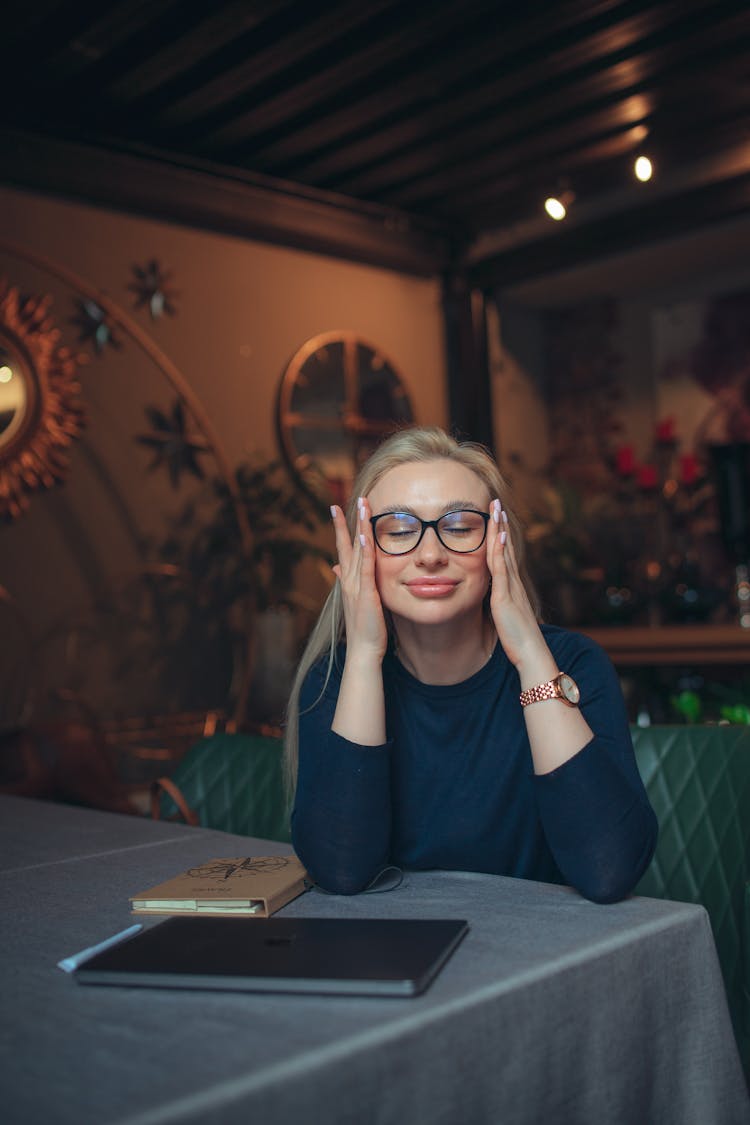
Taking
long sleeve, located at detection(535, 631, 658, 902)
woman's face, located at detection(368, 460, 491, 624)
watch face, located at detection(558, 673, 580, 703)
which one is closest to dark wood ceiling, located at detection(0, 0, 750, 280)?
woman's face, located at detection(368, 460, 491, 624)

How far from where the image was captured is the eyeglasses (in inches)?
64.3

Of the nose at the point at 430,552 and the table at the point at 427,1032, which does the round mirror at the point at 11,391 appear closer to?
the nose at the point at 430,552

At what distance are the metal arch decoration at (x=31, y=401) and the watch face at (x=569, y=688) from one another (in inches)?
119

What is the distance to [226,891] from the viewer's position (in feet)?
4.38

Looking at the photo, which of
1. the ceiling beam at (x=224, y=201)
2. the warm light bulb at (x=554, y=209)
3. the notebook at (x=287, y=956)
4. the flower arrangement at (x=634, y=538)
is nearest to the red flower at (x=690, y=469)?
the flower arrangement at (x=634, y=538)

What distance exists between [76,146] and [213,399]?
45.1 inches

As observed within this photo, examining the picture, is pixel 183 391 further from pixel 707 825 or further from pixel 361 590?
pixel 707 825

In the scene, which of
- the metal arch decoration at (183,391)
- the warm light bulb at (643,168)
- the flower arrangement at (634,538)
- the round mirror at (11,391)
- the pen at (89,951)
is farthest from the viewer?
the flower arrangement at (634,538)

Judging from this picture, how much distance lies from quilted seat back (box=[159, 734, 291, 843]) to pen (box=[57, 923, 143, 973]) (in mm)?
946

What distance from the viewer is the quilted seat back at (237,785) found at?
7.27 feet

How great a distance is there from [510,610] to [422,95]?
314 centimetres

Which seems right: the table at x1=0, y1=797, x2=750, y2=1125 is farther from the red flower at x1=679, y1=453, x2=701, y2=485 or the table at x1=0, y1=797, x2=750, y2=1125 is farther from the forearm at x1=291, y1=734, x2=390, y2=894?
the red flower at x1=679, y1=453, x2=701, y2=485

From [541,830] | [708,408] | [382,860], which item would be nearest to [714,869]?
[541,830]

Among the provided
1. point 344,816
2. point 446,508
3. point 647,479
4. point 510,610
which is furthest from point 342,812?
point 647,479
